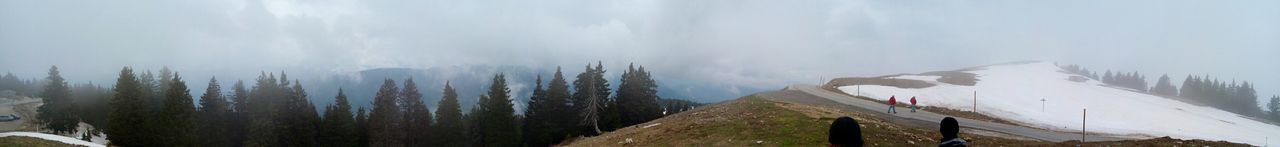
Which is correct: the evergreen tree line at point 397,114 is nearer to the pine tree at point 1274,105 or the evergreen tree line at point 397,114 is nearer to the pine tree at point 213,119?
the pine tree at point 213,119

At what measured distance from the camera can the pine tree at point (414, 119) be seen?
62606 millimetres

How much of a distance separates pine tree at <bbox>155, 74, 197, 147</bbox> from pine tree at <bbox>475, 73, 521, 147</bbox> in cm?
2331

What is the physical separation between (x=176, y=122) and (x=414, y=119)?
18.7m

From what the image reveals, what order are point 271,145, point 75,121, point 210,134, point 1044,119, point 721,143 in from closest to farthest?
point 721,143 < point 1044,119 < point 271,145 < point 210,134 < point 75,121

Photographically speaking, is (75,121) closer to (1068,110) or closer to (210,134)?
(210,134)

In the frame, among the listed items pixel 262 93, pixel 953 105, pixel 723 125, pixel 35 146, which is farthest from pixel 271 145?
pixel 953 105

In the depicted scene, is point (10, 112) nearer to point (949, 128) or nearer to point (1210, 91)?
point (949, 128)

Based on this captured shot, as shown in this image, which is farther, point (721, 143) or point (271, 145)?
point (271, 145)

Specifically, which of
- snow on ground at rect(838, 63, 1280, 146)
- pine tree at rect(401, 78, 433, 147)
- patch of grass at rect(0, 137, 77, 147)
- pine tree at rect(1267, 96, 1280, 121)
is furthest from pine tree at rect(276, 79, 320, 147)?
pine tree at rect(1267, 96, 1280, 121)

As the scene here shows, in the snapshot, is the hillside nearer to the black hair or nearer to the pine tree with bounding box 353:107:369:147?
the black hair

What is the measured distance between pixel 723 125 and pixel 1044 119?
27.8 metres

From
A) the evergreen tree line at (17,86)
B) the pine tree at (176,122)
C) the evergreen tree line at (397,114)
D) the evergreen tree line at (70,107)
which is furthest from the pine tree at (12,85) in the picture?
the pine tree at (176,122)

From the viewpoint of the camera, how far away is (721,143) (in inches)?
800

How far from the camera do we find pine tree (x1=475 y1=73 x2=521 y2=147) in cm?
6094
